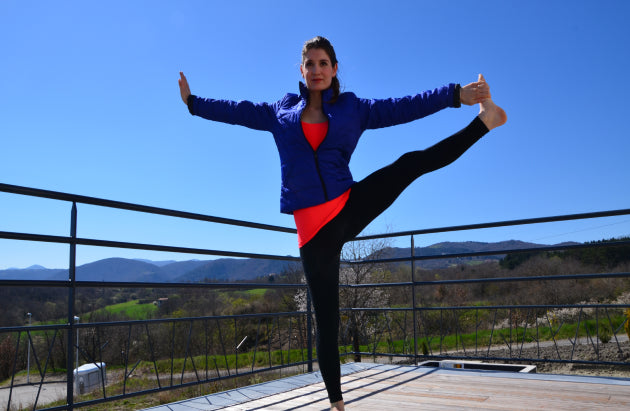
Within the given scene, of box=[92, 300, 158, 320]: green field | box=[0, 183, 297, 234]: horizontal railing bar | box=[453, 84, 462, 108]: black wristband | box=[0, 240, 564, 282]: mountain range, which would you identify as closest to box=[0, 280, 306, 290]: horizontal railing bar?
box=[0, 240, 564, 282]: mountain range

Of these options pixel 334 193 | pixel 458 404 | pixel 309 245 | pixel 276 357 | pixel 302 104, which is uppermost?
pixel 302 104

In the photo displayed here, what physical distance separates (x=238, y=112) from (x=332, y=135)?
346mm

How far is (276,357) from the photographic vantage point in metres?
15.8

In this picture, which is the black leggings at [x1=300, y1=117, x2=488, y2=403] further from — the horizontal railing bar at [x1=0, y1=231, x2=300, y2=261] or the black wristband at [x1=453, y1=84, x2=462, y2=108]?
the horizontal railing bar at [x1=0, y1=231, x2=300, y2=261]

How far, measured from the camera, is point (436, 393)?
2.09 metres

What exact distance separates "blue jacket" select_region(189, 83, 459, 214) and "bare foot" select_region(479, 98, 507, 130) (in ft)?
0.26

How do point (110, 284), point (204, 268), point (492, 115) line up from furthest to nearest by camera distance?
point (204, 268)
point (110, 284)
point (492, 115)

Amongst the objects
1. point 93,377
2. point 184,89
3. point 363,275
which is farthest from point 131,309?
point 184,89

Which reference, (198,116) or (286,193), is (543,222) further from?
(198,116)

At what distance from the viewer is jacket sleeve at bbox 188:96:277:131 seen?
1465 millimetres

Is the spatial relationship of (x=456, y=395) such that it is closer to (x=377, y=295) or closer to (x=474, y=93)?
(x=474, y=93)

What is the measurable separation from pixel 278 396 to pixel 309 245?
45.5 inches

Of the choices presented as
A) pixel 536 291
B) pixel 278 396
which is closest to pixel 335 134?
pixel 278 396

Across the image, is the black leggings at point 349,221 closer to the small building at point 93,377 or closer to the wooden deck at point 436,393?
the wooden deck at point 436,393
